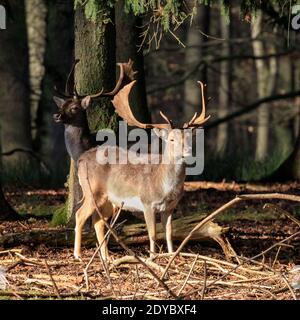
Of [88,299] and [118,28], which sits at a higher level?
[118,28]

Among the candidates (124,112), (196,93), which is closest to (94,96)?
(124,112)

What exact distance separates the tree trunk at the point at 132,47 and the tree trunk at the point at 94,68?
5.26 feet

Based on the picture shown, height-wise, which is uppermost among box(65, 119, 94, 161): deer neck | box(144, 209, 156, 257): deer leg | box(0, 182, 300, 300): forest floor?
box(65, 119, 94, 161): deer neck

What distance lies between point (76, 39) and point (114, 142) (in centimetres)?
134

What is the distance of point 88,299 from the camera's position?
330 inches

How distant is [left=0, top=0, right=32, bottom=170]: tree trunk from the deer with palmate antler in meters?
8.86

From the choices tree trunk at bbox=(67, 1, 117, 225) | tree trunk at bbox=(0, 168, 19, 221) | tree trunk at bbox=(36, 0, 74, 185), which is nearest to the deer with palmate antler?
tree trunk at bbox=(67, 1, 117, 225)

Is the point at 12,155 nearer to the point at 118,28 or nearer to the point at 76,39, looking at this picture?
the point at 118,28

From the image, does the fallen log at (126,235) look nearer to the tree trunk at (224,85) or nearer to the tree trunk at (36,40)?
the tree trunk at (36,40)

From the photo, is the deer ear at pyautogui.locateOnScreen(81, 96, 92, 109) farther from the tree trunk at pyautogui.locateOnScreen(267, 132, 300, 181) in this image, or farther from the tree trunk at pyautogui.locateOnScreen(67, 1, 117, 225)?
the tree trunk at pyautogui.locateOnScreen(267, 132, 300, 181)

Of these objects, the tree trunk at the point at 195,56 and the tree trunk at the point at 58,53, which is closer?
the tree trunk at the point at 58,53

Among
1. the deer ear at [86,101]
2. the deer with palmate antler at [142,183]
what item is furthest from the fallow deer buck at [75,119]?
the deer with palmate antler at [142,183]

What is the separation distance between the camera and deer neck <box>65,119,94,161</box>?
1085 centimetres

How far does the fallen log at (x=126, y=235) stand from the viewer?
10367mm
